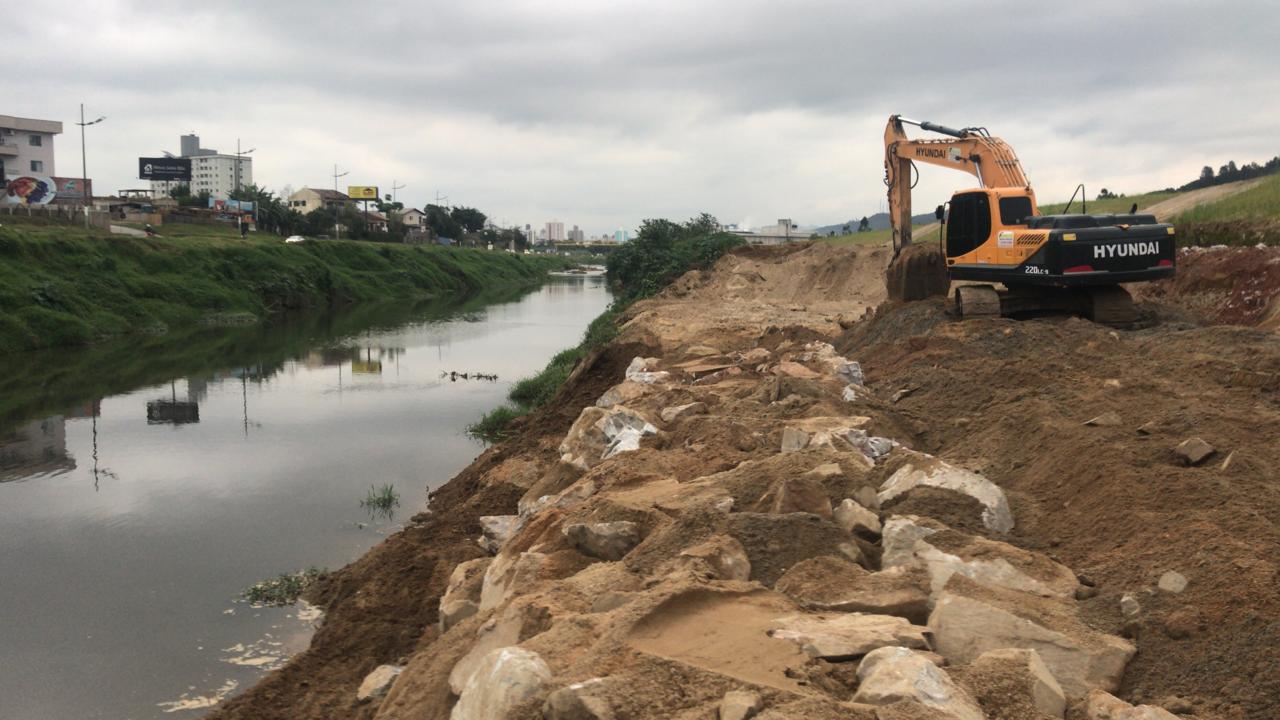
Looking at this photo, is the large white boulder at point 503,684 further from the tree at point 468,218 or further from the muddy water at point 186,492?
the tree at point 468,218

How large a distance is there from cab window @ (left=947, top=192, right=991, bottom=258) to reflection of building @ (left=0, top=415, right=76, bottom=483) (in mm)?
15106

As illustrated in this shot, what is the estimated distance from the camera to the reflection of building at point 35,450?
16897mm

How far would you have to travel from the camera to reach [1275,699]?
14.4 feet

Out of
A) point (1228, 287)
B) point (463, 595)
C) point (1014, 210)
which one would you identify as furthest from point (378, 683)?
point (1228, 287)

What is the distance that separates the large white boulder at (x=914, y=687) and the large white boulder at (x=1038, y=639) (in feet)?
1.83

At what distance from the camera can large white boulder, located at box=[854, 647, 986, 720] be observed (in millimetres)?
4176

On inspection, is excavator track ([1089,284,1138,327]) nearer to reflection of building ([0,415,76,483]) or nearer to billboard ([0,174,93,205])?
reflection of building ([0,415,76,483])

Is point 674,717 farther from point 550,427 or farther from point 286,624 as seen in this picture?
point 550,427

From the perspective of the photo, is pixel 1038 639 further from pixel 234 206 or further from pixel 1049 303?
pixel 234 206

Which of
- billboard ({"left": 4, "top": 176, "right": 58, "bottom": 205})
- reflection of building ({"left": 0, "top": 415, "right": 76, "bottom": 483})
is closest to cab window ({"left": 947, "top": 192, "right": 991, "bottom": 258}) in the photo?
reflection of building ({"left": 0, "top": 415, "right": 76, "bottom": 483})

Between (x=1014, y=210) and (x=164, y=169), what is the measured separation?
110m

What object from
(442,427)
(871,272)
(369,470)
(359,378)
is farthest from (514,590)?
(871,272)

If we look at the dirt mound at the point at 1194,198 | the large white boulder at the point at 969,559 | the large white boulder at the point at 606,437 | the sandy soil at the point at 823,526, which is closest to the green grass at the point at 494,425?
the sandy soil at the point at 823,526

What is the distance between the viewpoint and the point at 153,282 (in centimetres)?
4316
